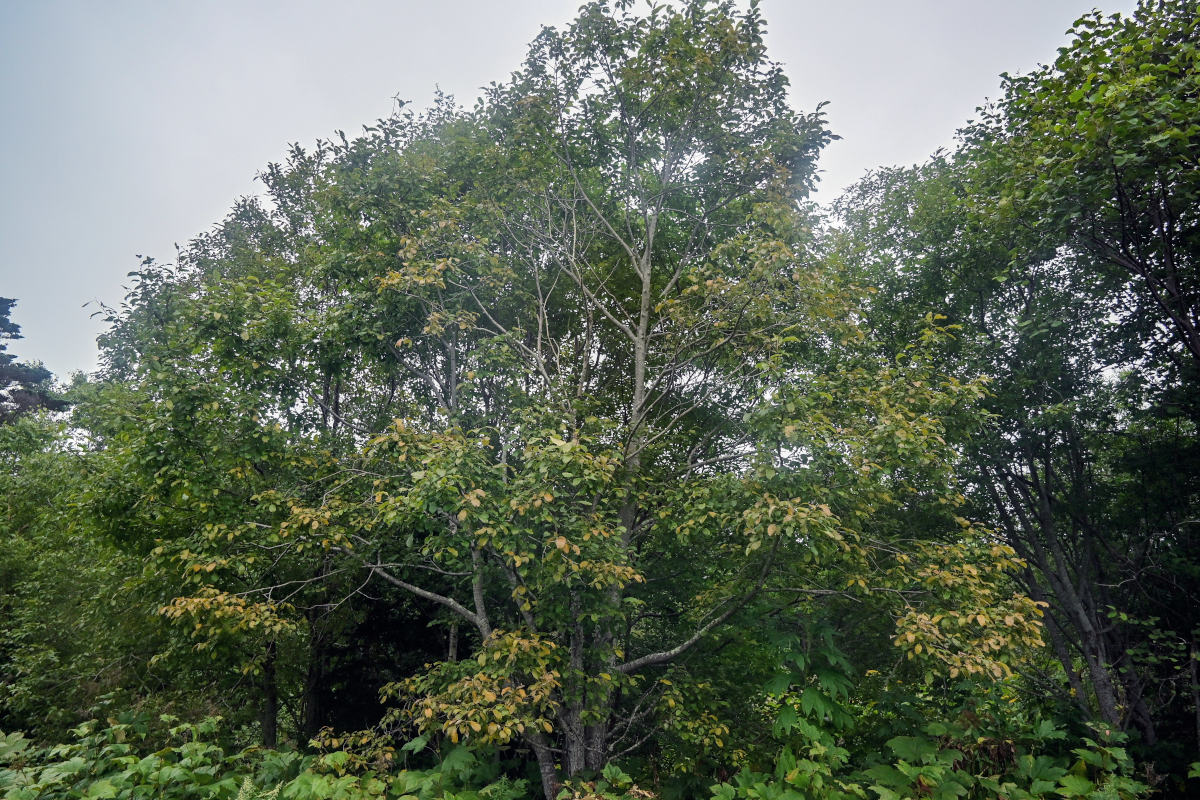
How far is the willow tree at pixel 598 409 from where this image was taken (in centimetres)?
559

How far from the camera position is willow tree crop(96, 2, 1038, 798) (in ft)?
18.3

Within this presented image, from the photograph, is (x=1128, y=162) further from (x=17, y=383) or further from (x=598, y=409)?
(x=17, y=383)

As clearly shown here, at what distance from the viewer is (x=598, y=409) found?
952cm

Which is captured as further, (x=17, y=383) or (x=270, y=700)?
(x=17, y=383)

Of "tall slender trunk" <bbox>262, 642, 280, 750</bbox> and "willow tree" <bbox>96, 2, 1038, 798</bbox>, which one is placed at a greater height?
"willow tree" <bbox>96, 2, 1038, 798</bbox>

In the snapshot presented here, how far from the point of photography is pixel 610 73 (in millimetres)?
8711

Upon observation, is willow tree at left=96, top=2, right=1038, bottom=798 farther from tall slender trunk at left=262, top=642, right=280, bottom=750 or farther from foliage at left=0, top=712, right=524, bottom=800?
tall slender trunk at left=262, top=642, right=280, bottom=750

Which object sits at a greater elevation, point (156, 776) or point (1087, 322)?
point (1087, 322)

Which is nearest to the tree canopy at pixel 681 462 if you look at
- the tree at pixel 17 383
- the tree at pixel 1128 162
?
the tree at pixel 1128 162

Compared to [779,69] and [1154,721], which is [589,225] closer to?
[779,69]

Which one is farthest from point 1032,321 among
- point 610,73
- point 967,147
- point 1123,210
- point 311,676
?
point 311,676

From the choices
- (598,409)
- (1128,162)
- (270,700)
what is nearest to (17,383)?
(270,700)

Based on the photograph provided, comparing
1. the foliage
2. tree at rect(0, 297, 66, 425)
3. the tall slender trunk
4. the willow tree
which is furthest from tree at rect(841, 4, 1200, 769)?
tree at rect(0, 297, 66, 425)

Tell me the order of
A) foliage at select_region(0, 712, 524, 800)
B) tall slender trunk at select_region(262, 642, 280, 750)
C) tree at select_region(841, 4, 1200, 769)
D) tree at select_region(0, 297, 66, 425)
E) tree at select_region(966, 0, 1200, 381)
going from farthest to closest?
1. tree at select_region(0, 297, 66, 425)
2. tall slender trunk at select_region(262, 642, 280, 750)
3. tree at select_region(841, 4, 1200, 769)
4. tree at select_region(966, 0, 1200, 381)
5. foliage at select_region(0, 712, 524, 800)
